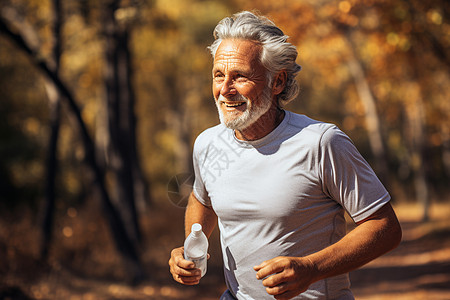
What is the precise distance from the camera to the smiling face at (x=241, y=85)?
8.61ft

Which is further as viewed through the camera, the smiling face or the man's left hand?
the smiling face

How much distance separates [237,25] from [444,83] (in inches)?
683

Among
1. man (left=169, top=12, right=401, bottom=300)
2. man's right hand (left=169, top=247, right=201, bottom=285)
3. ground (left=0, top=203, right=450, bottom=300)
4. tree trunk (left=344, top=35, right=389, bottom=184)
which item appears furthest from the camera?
tree trunk (left=344, top=35, right=389, bottom=184)

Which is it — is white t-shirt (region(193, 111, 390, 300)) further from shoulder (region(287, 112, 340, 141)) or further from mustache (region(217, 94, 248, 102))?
mustache (region(217, 94, 248, 102))

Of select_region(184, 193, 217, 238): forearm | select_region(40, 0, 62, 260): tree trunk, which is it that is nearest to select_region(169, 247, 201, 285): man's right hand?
select_region(184, 193, 217, 238): forearm

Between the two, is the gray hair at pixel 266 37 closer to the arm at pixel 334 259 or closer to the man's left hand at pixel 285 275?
the arm at pixel 334 259

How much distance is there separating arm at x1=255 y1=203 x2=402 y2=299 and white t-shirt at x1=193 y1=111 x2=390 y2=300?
64 mm

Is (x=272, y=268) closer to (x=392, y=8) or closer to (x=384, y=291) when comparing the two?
(x=384, y=291)

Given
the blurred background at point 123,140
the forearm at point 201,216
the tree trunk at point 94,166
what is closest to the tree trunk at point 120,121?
the blurred background at point 123,140

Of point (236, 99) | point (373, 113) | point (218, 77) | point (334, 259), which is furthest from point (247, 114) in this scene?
point (373, 113)

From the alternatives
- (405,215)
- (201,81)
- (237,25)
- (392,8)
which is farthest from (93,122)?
(237,25)

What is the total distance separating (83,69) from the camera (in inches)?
895

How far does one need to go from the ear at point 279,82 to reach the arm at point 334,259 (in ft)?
2.42

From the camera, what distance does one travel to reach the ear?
8.95 feet
